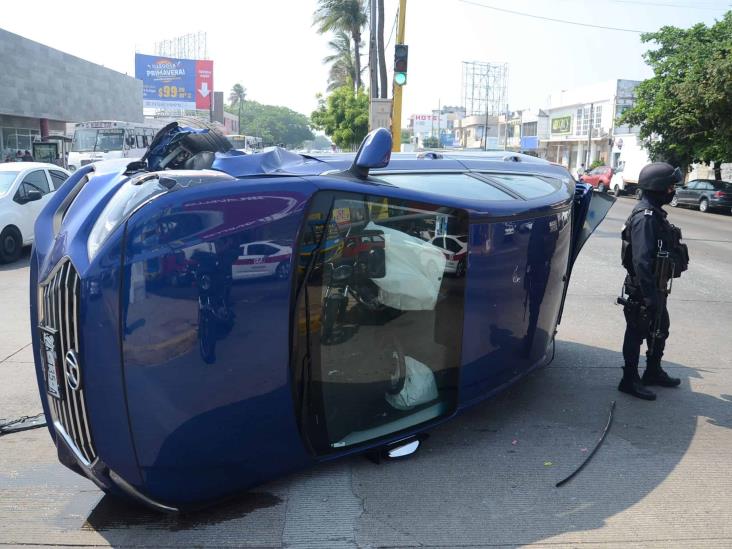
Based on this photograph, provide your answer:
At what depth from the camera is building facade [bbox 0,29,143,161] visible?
33406 mm

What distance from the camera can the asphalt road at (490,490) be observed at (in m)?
3.21

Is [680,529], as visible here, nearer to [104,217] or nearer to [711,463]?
[711,463]

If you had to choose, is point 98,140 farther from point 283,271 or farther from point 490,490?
point 490,490

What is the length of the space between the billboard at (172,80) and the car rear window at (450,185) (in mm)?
69968

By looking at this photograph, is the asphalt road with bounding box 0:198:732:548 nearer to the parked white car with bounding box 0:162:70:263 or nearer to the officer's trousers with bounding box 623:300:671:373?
the officer's trousers with bounding box 623:300:671:373

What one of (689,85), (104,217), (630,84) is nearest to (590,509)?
(104,217)

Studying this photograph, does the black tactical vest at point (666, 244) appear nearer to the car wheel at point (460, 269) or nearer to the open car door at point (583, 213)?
the open car door at point (583, 213)

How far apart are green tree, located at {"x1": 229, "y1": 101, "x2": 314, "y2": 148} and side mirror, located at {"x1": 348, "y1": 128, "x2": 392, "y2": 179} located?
499ft

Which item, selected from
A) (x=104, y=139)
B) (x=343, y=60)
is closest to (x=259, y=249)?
(x=104, y=139)

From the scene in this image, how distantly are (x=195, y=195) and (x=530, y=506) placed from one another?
227cm

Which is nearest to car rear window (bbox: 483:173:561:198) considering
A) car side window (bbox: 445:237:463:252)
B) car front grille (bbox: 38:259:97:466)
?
car side window (bbox: 445:237:463:252)

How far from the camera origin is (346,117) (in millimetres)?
36281

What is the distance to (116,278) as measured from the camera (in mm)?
2764

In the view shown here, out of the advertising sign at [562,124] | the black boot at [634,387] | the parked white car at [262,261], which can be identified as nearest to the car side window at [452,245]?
the parked white car at [262,261]
